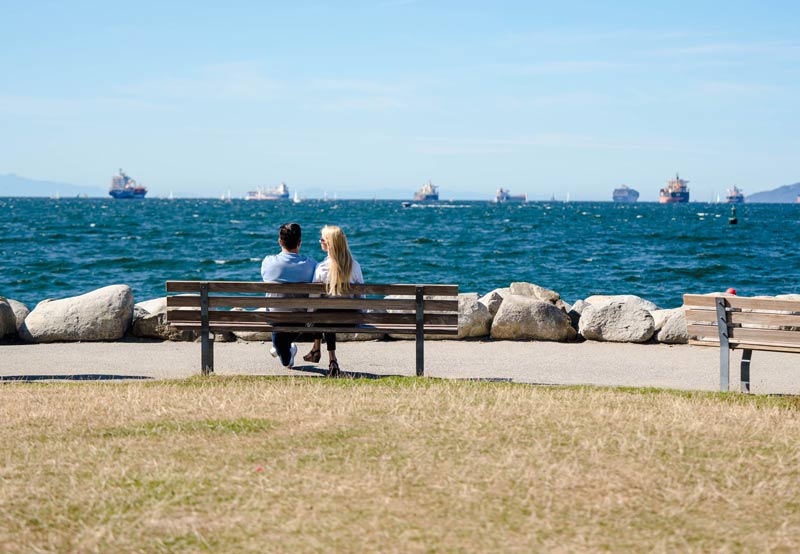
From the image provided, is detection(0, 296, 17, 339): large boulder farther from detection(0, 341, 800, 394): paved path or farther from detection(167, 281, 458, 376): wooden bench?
detection(167, 281, 458, 376): wooden bench

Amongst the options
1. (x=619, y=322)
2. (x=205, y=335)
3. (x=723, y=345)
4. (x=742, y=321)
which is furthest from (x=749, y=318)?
(x=205, y=335)

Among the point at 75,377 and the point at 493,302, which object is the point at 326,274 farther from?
the point at 493,302

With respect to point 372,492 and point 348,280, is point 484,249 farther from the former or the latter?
point 372,492

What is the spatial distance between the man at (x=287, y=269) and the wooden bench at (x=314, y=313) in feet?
0.67

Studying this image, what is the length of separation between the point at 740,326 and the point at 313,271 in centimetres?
440

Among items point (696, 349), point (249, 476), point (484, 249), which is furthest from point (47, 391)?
point (484, 249)

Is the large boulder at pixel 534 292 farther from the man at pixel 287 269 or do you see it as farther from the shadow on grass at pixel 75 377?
the shadow on grass at pixel 75 377

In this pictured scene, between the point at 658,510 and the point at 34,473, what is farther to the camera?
the point at 34,473

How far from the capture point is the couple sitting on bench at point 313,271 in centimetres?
975

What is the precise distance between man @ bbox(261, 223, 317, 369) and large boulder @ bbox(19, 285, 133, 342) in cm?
314

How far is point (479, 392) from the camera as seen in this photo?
28.0 ft

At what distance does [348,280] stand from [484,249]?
143 ft

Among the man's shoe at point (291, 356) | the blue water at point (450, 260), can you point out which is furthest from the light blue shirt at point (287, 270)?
the blue water at point (450, 260)

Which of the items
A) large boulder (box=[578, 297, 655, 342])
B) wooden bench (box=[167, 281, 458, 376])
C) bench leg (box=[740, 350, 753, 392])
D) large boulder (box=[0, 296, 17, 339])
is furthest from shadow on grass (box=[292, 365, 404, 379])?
large boulder (box=[0, 296, 17, 339])
